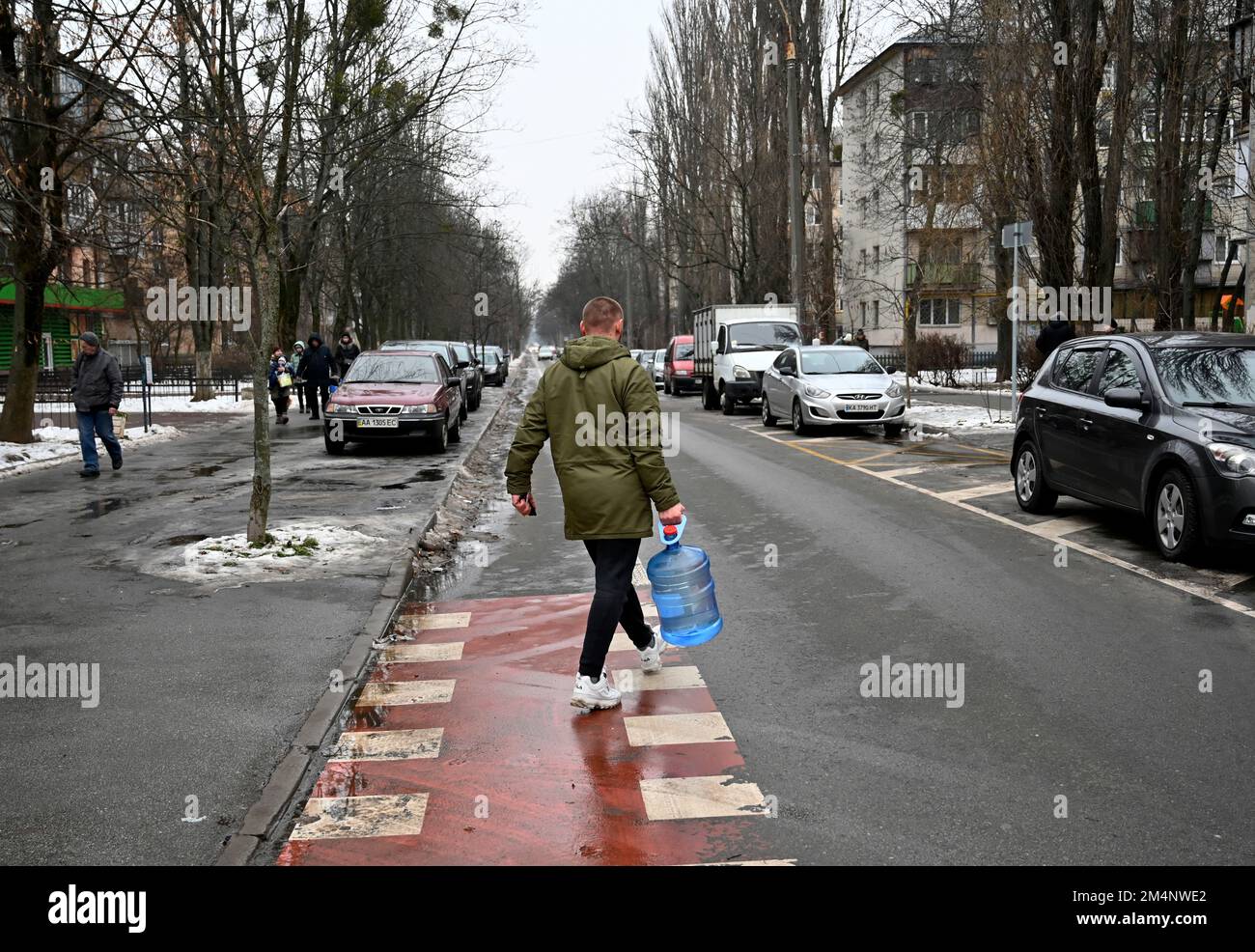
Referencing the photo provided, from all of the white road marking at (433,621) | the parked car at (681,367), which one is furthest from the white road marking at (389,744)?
A: the parked car at (681,367)

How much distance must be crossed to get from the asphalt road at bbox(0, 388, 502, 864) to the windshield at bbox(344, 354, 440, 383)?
19.7ft

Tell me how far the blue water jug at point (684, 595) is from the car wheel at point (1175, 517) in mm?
4178

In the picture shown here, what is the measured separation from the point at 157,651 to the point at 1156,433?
7.22 meters

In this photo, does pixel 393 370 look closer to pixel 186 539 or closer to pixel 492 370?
pixel 186 539

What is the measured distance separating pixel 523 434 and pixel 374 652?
77.2 inches

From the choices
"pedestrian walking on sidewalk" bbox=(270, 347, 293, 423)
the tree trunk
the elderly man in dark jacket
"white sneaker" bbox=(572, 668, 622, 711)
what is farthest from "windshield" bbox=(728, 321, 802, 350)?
"white sneaker" bbox=(572, 668, 622, 711)

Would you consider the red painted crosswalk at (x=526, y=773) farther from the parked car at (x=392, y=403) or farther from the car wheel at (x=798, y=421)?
the car wheel at (x=798, y=421)

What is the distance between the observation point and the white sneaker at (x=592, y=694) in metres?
5.80

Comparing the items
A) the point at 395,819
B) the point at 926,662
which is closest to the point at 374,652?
the point at 395,819

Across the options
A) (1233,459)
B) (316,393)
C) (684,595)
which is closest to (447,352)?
(316,393)

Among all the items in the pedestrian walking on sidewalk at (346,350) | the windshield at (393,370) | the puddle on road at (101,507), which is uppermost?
the pedestrian walking on sidewalk at (346,350)

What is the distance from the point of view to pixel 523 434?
233 inches
